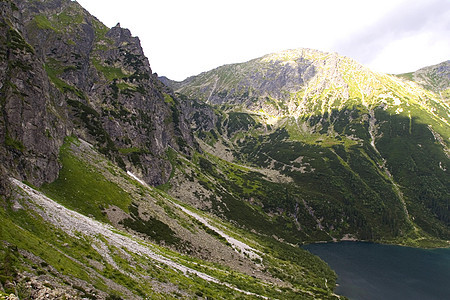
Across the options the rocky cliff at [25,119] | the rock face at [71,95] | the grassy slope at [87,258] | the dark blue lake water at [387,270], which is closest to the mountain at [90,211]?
the grassy slope at [87,258]

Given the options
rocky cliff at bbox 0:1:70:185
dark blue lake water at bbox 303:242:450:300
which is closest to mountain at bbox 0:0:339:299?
rocky cliff at bbox 0:1:70:185

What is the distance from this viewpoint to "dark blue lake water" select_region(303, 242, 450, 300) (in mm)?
101438

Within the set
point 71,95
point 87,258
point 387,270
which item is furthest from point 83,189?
point 387,270

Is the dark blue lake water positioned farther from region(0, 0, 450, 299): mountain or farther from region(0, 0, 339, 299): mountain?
region(0, 0, 339, 299): mountain

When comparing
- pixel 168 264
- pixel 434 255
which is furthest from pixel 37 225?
pixel 434 255

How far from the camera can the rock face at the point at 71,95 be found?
60719mm

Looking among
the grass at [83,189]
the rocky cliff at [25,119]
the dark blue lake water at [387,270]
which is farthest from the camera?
the dark blue lake water at [387,270]

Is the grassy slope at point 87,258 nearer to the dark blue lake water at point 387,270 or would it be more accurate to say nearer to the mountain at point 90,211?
the mountain at point 90,211

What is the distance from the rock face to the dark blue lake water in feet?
345

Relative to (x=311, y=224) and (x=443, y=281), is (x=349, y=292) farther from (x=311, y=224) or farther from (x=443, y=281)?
(x=311, y=224)

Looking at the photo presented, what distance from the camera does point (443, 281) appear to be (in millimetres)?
118812

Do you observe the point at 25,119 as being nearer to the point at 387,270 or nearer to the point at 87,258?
the point at 87,258

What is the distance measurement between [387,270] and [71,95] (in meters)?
173

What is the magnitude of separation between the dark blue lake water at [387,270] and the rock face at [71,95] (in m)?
105
